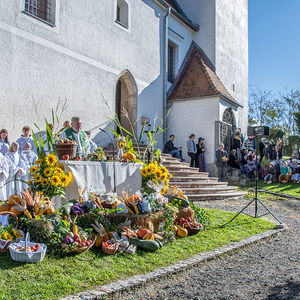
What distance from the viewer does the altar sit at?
200 inches

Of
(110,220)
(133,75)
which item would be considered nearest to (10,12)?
(133,75)

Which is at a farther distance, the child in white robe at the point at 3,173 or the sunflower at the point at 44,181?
the child in white robe at the point at 3,173

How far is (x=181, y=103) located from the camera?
16.3 metres

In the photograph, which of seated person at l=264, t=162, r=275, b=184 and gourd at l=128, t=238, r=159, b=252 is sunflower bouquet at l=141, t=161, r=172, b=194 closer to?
gourd at l=128, t=238, r=159, b=252

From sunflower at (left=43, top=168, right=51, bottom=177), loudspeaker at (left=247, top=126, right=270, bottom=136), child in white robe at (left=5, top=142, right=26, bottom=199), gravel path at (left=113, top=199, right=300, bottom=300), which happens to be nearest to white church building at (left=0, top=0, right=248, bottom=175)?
child in white robe at (left=5, top=142, right=26, bottom=199)

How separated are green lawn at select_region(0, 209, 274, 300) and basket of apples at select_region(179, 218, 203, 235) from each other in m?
0.29

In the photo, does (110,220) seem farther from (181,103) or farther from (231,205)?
(181,103)

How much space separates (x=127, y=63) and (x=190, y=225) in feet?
31.8

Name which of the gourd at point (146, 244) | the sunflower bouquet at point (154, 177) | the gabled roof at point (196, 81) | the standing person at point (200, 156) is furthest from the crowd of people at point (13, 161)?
the gabled roof at point (196, 81)

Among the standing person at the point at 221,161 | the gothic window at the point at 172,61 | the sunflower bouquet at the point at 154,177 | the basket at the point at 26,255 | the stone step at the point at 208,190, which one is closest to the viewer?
the basket at the point at 26,255

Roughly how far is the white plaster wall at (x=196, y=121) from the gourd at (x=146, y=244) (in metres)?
11.2

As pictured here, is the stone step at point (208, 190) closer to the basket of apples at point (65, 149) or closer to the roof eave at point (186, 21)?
the basket of apples at point (65, 149)

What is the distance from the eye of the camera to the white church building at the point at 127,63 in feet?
31.3

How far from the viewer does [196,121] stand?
52.2 feet
